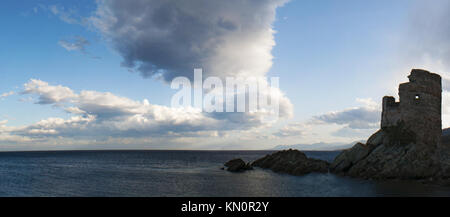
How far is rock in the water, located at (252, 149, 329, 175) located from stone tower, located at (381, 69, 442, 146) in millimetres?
17254

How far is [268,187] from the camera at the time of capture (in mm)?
37594

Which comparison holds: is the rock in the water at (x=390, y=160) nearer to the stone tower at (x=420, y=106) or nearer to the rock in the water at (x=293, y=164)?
the stone tower at (x=420, y=106)

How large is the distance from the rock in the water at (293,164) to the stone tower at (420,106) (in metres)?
17.3

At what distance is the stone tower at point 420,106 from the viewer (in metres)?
43.5

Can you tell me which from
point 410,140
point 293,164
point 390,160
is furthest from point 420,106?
point 293,164

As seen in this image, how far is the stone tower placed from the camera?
4353 cm

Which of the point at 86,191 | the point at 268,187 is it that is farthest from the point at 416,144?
the point at 86,191

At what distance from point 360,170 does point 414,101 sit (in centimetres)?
1363

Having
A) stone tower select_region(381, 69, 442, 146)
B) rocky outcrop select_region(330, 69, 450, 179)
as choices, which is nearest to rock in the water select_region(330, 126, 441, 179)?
rocky outcrop select_region(330, 69, 450, 179)

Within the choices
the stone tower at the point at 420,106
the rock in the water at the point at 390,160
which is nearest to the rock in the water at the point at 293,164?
the rock in the water at the point at 390,160

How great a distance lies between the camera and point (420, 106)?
43.8 meters

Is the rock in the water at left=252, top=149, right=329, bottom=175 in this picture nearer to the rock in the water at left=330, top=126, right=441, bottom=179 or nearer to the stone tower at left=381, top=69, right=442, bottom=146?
the rock in the water at left=330, top=126, right=441, bottom=179

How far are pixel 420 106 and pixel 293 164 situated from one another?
979 inches
